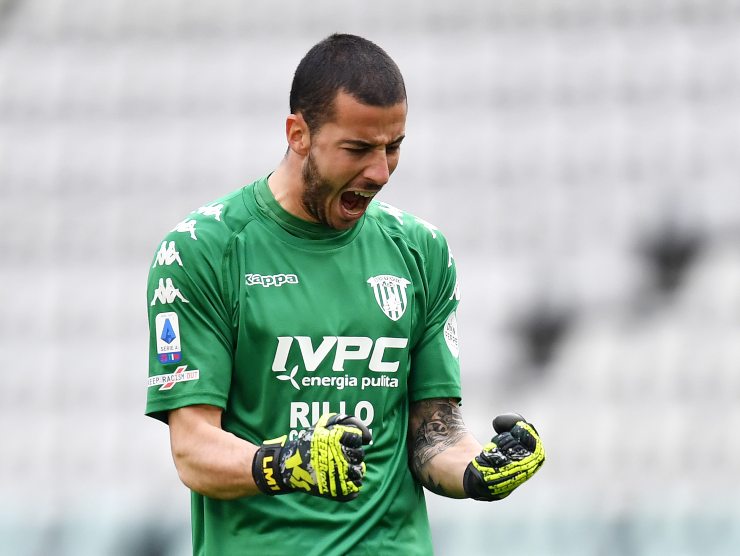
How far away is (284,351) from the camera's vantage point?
2916 mm

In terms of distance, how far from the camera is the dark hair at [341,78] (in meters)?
2.91

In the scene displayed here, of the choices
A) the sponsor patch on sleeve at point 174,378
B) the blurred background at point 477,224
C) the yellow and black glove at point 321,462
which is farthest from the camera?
the blurred background at point 477,224

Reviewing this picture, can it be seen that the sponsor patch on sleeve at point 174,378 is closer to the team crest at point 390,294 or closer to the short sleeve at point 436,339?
the team crest at point 390,294

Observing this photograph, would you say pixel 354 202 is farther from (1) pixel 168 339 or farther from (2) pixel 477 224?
(2) pixel 477 224

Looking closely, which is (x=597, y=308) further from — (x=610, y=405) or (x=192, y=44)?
(x=192, y=44)

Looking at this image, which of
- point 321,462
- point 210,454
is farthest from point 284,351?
point 321,462

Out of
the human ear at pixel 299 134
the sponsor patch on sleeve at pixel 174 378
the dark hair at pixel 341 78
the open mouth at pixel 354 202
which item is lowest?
the sponsor patch on sleeve at pixel 174 378

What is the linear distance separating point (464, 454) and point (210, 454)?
60 centimetres

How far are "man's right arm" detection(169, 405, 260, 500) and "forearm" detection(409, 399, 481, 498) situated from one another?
46 cm

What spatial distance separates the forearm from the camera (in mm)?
3020

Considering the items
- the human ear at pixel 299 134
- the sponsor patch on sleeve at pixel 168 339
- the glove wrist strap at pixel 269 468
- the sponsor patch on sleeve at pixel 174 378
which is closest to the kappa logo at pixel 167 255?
the sponsor patch on sleeve at pixel 168 339

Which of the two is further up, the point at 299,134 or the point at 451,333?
the point at 299,134

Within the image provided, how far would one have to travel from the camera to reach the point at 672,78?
21.4 ft

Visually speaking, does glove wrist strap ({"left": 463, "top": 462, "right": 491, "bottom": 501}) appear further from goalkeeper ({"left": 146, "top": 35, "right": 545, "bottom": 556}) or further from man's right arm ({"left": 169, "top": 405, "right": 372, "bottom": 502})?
man's right arm ({"left": 169, "top": 405, "right": 372, "bottom": 502})
